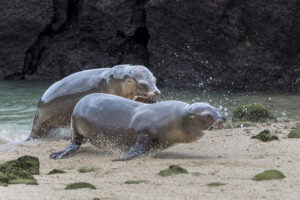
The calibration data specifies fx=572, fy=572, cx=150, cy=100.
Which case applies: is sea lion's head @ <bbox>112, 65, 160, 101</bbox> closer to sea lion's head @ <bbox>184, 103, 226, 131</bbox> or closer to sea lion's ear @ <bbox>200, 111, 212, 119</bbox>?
sea lion's head @ <bbox>184, 103, 226, 131</bbox>

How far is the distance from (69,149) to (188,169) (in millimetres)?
2125

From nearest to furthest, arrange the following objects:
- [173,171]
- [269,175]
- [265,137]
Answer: [269,175] → [173,171] → [265,137]

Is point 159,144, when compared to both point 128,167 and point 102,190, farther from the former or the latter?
point 102,190

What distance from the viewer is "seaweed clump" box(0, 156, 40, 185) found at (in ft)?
15.3

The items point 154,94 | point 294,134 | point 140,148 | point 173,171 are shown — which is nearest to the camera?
point 173,171

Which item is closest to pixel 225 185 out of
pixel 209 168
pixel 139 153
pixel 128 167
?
pixel 209 168

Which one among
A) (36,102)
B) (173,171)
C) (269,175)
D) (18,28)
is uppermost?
(18,28)

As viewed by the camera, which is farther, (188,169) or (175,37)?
(175,37)

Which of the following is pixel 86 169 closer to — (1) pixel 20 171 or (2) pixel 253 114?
(1) pixel 20 171

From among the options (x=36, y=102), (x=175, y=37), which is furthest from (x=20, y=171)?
(x=175, y=37)

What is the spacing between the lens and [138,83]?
24.5 ft

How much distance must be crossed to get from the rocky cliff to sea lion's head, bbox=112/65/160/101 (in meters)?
8.18

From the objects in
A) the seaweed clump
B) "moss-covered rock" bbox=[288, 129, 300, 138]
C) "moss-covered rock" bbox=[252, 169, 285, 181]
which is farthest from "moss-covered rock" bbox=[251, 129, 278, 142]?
the seaweed clump

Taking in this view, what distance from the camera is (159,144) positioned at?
6180 millimetres
